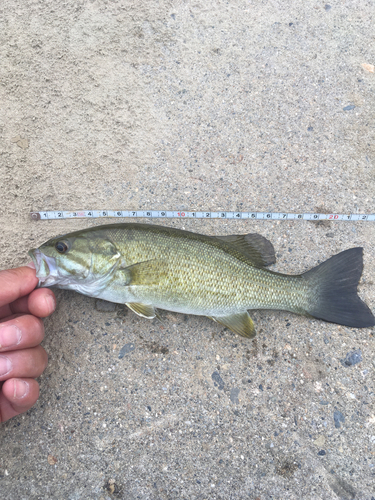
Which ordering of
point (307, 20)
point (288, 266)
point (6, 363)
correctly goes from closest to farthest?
point (6, 363)
point (288, 266)
point (307, 20)

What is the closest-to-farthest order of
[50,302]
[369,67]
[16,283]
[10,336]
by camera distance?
1. [10,336]
2. [16,283]
3. [50,302]
4. [369,67]

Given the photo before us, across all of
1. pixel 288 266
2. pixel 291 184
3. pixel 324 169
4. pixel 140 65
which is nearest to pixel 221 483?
pixel 288 266

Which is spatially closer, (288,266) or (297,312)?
(297,312)

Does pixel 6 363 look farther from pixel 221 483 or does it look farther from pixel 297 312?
pixel 297 312

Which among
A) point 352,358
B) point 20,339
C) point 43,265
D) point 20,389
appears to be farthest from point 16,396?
point 352,358

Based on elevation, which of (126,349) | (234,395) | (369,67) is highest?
(369,67)

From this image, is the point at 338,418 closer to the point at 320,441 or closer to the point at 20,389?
the point at 320,441
